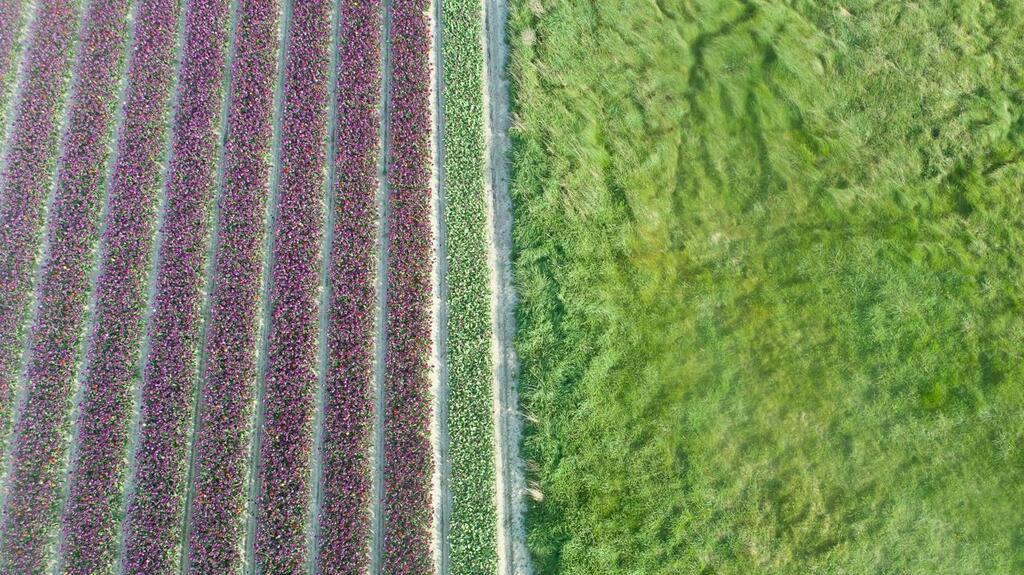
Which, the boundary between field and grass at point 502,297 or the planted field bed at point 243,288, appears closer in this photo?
the planted field bed at point 243,288

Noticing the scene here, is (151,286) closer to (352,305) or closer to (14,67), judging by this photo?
(352,305)

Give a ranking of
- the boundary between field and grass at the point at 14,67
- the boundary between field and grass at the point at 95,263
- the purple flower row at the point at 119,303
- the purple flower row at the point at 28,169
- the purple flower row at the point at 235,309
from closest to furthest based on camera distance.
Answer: the purple flower row at the point at 119,303
the purple flower row at the point at 235,309
the boundary between field and grass at the point at 95,263
the purple flower row at the point at 28,169
the boundary between field and grass at the point at 14,67

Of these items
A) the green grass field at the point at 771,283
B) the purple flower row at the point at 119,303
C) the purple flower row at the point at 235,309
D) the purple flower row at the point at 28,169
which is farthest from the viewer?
the purple flower row at the point at 28,169

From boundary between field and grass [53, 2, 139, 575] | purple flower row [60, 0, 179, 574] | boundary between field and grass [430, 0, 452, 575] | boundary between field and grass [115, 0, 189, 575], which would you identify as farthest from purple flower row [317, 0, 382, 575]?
boundary between field and grass [53, 2, 139, 575]

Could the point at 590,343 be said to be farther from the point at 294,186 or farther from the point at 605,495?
the point at 294,186

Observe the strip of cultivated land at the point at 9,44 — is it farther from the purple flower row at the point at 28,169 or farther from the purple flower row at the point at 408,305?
the purple flower row at the point at 408,305

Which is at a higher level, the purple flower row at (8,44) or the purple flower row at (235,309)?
the purple flower row at (8,44)

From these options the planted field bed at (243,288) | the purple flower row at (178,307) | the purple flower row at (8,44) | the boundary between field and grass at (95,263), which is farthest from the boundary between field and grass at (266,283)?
the purple flower row at (8,44)
